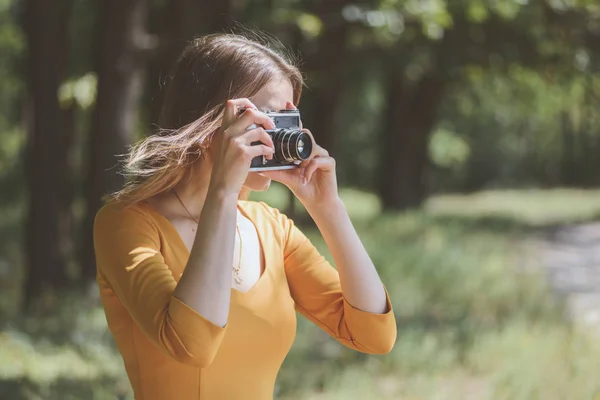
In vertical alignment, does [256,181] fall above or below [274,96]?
below

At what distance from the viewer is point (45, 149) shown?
952 cm

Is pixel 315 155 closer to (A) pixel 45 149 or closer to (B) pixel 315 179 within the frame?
(B) pixel 315 179

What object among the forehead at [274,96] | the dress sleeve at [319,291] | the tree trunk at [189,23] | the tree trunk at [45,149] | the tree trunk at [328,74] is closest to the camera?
the forehead at [274,96]

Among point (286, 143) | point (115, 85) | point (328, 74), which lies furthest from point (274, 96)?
point (328, 74)

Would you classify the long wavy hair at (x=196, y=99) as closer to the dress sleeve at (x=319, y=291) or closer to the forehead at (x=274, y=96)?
the forehead at (x=274, y=96)

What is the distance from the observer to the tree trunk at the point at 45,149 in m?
9.42

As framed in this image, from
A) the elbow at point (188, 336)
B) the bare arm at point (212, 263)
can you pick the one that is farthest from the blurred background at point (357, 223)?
the elbow at point (188, 336)

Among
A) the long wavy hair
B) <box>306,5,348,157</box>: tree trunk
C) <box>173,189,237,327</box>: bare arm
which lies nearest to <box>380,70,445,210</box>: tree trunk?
<box>306,5,348,157</box>: tree trunk

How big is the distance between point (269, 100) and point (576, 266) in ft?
41.5

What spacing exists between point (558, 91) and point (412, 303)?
14.3m

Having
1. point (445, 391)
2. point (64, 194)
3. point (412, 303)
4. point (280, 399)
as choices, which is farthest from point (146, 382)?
point (64, 194)

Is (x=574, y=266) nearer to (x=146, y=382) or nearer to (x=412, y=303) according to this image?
(x=412, y=303)

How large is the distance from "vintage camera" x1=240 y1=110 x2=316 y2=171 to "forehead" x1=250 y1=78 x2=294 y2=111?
0.05 m

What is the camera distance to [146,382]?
7.58 ft
